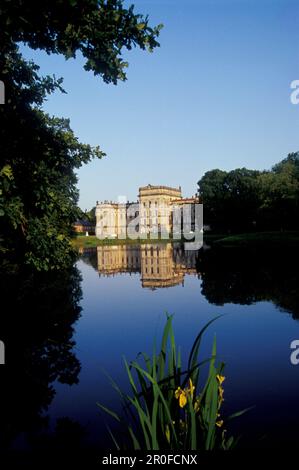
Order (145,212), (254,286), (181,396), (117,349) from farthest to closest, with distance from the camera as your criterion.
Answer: (145,212), (254,286), (117,349), (181,396)

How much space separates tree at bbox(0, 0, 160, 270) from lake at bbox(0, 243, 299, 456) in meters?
2.04

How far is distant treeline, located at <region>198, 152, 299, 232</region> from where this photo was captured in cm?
4881

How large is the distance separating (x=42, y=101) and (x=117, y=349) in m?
5.74

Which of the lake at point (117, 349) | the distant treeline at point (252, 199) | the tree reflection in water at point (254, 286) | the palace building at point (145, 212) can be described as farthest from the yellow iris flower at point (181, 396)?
the palace building at point (145, 212)

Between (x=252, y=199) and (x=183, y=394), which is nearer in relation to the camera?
(x=183, y=394)

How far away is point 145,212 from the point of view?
10731 cm

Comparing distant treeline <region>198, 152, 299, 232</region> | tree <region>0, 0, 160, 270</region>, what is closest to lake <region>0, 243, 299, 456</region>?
tree <region>0, 0, 160, 270</region>

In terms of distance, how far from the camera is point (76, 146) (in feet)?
25.7

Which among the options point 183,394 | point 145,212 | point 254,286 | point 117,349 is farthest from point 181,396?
point 145,212

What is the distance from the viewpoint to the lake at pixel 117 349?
4.04 meters

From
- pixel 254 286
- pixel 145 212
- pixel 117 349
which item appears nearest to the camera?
pixel 117 349

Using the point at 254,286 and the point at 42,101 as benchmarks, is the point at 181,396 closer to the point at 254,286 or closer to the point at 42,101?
the point at 42,101

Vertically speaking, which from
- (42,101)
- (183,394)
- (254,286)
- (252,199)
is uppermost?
(252,199)
